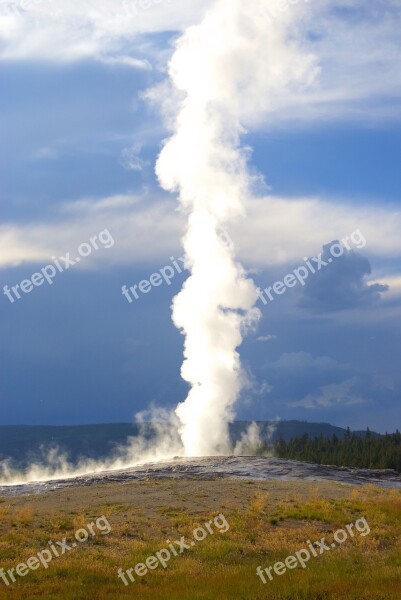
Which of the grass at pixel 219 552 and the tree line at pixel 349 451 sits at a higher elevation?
the tree line at pixel 349 451

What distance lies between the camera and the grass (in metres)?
22.0

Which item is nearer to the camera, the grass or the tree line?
the grass

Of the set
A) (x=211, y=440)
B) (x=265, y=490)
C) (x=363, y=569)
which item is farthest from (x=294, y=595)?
(x=211, y=440)

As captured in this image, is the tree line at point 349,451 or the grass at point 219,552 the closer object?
the grass at point 219,552

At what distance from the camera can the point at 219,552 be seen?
2803 cm

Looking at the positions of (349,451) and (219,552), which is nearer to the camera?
(219,552)

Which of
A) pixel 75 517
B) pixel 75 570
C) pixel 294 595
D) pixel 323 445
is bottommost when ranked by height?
pixel 294 595

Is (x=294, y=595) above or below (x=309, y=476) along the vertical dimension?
below

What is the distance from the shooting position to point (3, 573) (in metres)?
24.8

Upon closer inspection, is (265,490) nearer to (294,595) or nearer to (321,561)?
(321,561)

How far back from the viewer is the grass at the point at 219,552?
72.2ft

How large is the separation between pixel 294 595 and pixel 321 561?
229 inches

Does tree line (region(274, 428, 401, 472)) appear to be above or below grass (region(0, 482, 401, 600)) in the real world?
above

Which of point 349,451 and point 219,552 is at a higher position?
point 349,451
